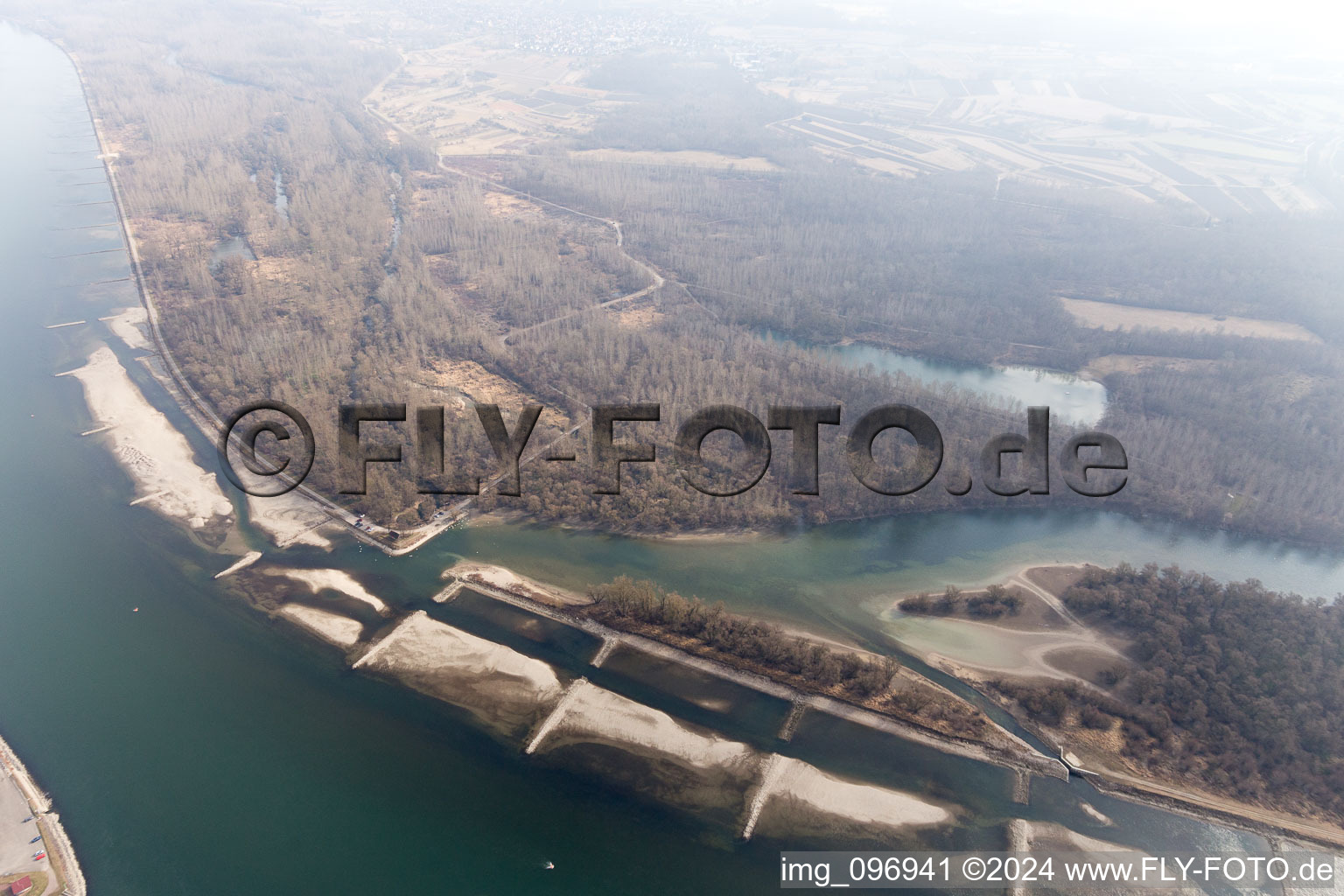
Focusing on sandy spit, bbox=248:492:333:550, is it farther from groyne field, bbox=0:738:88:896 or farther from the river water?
groyne field, bbox=0:738:88:896

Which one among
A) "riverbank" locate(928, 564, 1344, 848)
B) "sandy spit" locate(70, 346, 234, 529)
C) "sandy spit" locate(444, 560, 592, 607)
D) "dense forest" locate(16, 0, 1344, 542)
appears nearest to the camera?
"riverbank" locate(928, 564, 1344, 848)

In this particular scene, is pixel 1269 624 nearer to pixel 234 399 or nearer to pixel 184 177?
pixel 234 399

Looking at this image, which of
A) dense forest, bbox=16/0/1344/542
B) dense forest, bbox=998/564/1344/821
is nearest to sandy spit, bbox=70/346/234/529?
dense forest, bbox=16/0/1344/542

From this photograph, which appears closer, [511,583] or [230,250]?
[511,583]

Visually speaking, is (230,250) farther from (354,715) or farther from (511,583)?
(354,715)

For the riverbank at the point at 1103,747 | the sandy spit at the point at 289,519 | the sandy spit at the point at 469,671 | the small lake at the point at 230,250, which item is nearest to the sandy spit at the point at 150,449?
the sandy spit at the point at 289,519

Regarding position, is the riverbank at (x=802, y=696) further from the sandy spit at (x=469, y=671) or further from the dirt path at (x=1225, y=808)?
the sandy spit at (x=469, y=671)

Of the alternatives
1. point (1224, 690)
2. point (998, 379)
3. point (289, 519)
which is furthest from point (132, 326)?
point (1224, 690)
